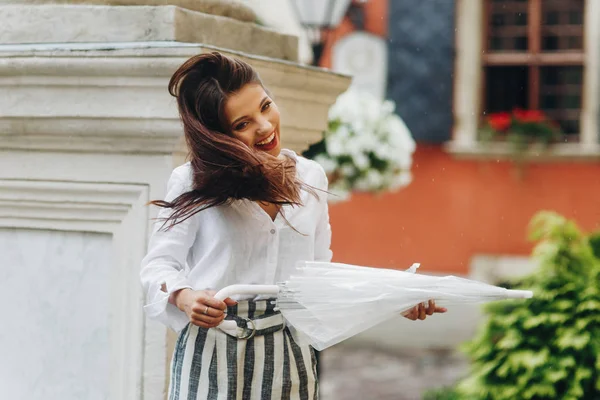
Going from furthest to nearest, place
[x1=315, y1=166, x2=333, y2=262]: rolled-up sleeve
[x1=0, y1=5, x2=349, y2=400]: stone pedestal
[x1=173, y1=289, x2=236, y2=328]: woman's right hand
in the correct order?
[x1=0, y1=5, x2=349, y2=400]: stone pedestal, [x1=315, y1=166, x2=333, y2=262]: rolled-up sleeve, [x1=173, y1=289, x2=236, y2=328]: woman's right hand

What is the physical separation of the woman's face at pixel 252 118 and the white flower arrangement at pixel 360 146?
10.1ft

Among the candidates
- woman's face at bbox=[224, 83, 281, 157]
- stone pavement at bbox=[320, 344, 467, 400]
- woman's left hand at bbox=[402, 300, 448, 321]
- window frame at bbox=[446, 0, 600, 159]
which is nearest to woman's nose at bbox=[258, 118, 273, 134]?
woman's face at bbox=[224, 83, 281, 157]

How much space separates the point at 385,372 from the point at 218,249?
577cm

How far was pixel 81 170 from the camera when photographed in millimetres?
2170

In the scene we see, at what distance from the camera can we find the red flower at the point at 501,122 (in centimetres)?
963

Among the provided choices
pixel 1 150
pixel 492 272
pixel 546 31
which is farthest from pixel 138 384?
pixel 546 31

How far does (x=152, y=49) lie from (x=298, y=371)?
0.69 meters

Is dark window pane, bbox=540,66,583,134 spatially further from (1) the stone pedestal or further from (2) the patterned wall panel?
(1) the stone pedestal

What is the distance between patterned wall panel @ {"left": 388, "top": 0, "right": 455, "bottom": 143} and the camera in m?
9.66

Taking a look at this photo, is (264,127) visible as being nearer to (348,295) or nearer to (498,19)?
(348,295)

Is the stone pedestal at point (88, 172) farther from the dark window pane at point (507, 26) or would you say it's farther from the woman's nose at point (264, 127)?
the dark window pane at point (507, 26)

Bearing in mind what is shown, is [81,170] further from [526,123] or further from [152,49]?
[526,123]

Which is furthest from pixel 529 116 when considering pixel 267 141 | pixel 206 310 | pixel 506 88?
pixel 206 310

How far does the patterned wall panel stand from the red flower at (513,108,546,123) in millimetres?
633
